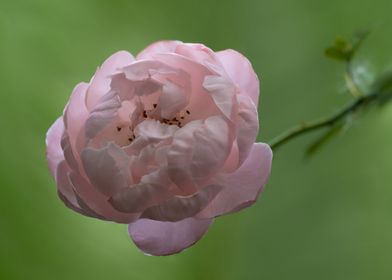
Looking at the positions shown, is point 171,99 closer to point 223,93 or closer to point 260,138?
point 223,93

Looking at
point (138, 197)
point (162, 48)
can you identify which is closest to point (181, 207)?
point (138, 197)

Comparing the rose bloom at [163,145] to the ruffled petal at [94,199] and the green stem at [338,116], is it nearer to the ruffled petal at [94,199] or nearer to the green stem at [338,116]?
the ruffled petal at [94,199]

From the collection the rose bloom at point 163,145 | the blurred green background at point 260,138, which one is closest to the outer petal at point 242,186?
the rose bloom at point 163,145

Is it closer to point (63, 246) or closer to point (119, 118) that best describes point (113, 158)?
point (119, 118)

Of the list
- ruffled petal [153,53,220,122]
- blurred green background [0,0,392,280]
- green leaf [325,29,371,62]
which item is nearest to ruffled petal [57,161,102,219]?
ruffled petal [153,53,220,122]

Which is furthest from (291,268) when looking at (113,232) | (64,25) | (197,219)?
(197,219)

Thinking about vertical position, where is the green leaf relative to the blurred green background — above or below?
above

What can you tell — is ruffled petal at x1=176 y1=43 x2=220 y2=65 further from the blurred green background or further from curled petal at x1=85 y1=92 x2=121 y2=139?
the blurred green background
